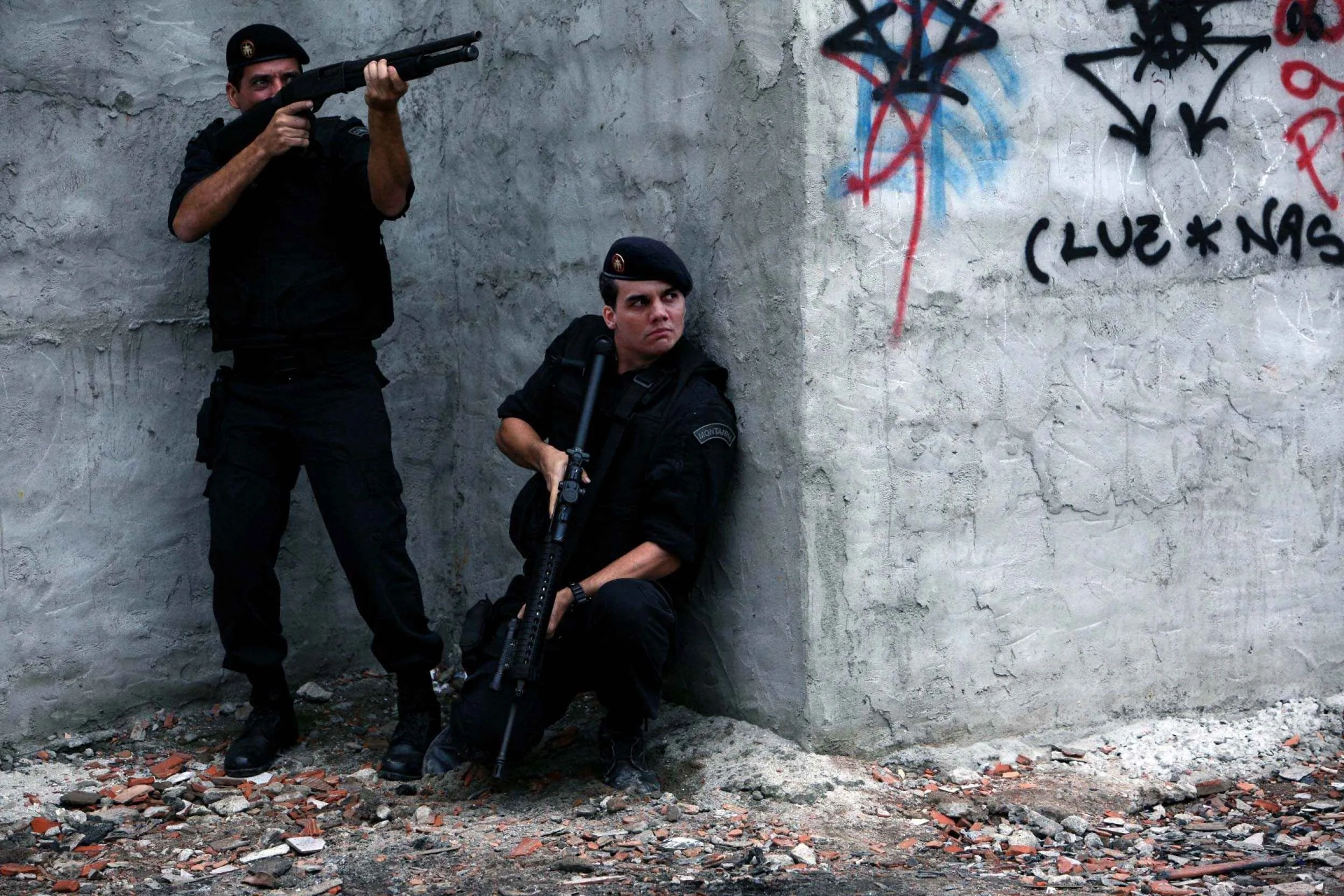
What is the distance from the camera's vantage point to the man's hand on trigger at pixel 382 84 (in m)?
3.84

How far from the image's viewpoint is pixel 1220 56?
4.33 m

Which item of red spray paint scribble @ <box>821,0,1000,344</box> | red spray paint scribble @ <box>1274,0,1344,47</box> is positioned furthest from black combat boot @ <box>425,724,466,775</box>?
red spray paint scribble @ <box>1274,0,1344,47</box>

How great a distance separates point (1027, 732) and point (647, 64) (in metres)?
2.00

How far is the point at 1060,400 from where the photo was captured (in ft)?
13.6

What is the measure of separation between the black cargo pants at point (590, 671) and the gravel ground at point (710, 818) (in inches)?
6.9

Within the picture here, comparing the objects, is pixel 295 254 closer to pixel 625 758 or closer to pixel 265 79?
pixel 265 79

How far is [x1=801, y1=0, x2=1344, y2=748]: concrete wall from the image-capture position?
388 centimetres

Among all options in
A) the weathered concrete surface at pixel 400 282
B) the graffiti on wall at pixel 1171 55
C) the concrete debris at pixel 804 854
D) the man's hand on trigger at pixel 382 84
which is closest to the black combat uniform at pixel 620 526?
the weathered concrete surface at pixel 400 282

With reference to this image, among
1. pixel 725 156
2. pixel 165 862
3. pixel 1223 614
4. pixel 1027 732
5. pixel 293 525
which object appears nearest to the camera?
pixel 165 862

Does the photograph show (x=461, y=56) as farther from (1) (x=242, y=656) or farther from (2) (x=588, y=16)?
(1) (x=242, y=656)

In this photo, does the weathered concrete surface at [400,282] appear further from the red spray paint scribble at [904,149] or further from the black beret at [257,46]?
the black beret at [257,46]

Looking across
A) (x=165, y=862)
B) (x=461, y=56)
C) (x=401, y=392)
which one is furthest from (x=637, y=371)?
(x=165, y=862)

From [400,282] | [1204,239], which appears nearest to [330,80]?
[400,282]

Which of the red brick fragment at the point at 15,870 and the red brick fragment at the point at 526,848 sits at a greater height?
the red brick fragment at the point at 526,848
